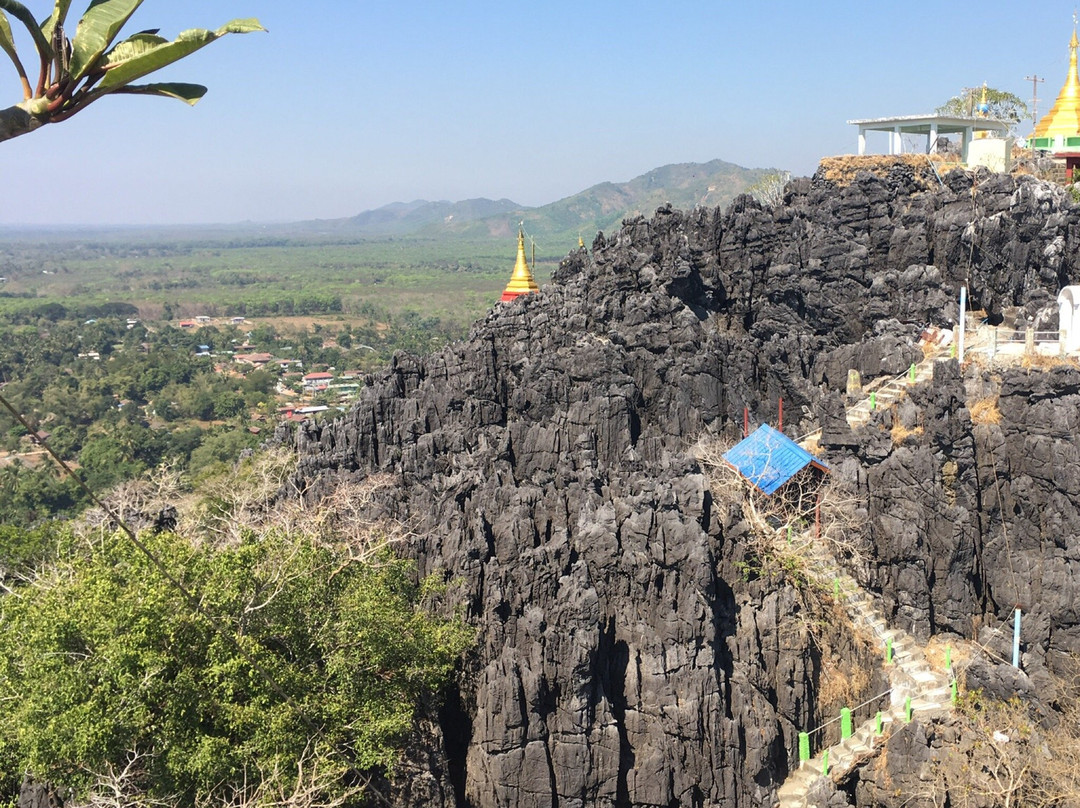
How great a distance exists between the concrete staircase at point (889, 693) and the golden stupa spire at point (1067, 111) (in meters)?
22.7

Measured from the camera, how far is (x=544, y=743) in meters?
16.5

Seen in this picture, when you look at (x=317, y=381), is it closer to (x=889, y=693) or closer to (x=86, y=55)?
(x=889, y=693)

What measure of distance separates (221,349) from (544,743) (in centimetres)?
11810

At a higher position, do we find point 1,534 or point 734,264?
point 734,264

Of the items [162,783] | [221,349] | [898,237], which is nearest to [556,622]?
[162,783]

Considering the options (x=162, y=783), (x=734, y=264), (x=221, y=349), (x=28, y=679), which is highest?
(x=734, y=264)

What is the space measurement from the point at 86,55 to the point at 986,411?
869 inches

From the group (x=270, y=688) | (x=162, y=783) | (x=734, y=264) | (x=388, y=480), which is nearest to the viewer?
(x=162, y=783)

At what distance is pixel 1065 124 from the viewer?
114 ft

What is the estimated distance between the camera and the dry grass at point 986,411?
21.6 meters

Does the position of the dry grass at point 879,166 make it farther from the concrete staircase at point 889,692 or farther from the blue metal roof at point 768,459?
the blue metal roof at point 768,459

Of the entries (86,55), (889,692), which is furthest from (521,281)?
(86,55)

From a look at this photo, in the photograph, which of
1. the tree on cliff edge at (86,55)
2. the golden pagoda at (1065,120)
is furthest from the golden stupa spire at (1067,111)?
the tree on cliff edge at (86,55)

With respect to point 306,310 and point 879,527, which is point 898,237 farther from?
point 306,310
